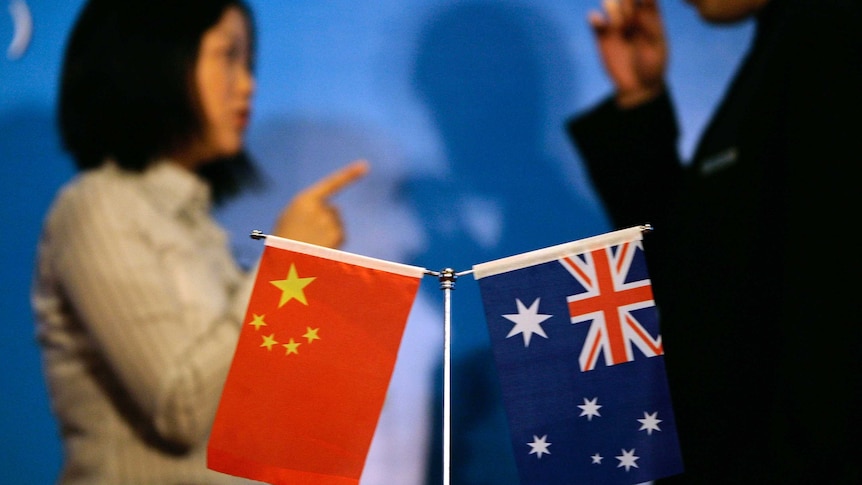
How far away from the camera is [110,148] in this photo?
8.50 feet

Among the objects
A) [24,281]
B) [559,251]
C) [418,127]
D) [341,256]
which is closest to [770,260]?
[559,251]

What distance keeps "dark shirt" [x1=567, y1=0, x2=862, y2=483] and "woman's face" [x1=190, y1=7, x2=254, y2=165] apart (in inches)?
50.7

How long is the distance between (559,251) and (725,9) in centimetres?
115

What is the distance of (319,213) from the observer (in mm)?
2674

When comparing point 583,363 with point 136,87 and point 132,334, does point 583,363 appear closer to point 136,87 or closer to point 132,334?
point 132,334

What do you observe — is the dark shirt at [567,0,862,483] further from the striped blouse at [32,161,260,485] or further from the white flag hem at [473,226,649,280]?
the striped blouse at [32,161,260,485]

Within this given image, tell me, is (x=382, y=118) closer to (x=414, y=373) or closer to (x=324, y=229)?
(x=324, y=229)

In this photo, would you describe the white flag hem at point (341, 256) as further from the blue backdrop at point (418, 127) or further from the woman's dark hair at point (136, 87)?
the woman's dark hair at point (136, 87)

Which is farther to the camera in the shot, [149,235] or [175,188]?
[175,188]

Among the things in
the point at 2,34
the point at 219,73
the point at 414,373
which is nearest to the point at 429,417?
the point at 414,373

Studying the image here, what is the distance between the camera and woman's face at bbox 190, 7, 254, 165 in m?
2.64

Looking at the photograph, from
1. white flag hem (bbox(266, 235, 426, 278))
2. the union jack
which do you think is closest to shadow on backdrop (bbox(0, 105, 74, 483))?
white flag hem (bbox(266, 235, 426, 278))

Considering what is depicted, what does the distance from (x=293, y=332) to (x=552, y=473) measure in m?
0.77

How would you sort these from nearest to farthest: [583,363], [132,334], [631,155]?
[583,363] < [132,334] < [631,155]
